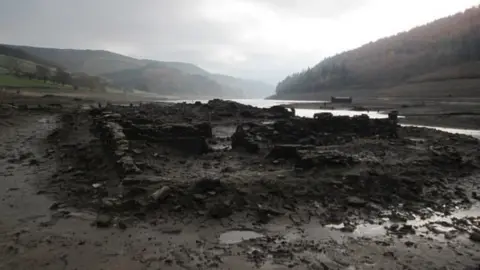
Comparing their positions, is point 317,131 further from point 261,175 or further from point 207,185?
point 207,185

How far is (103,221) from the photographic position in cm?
671

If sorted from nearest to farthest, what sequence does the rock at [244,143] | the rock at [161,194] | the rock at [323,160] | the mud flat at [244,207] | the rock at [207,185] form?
the mud flat at [244,207], the rock at [161,194], the rock at [207,185], the rock at [323,160], the rock at [244,143]

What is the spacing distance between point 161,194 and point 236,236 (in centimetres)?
210

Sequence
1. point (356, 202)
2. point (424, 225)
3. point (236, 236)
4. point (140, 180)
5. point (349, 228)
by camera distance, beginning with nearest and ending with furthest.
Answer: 1. point (236, 236)
2. point (349, 228)
3. point (424, 225)
4. point (356, 202)
5. point (140, 180)

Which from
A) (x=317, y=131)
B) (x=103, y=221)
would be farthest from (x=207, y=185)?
A: (x=317, y=131)

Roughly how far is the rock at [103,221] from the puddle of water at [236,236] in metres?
2.11

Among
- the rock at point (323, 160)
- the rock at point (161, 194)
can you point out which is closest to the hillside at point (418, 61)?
the rock at point (323, 160)

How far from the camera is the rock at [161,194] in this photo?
757 centimetres

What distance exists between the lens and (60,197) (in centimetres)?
841

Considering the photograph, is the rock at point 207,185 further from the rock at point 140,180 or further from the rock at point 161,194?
the rock at point 140,180

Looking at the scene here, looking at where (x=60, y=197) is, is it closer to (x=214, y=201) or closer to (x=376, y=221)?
(x=214, y=201)

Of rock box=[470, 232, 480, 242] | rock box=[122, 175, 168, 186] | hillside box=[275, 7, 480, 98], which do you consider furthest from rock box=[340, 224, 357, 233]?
hillside box=[275, 7, 480, 98]

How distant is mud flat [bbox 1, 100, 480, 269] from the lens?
5672 millimetres

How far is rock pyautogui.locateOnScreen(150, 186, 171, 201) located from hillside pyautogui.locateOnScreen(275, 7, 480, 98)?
70123 millimetres
